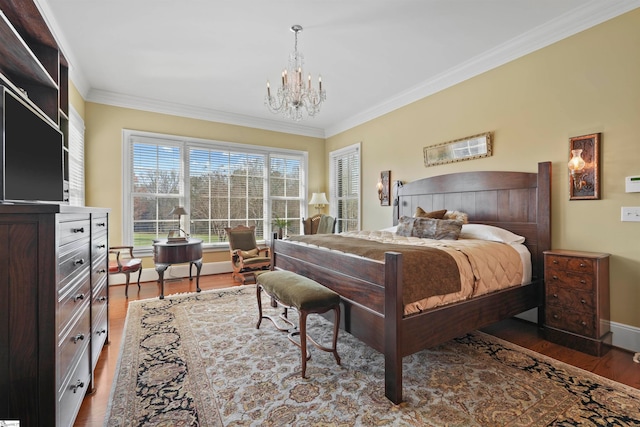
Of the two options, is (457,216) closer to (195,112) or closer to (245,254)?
(245,254)

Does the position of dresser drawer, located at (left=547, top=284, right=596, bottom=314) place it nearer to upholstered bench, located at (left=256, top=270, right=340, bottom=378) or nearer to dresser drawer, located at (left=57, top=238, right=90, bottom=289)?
upholstered bench, located at (left=256, top=270, right=340, bottom=378)

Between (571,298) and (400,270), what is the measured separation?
6.02 ft

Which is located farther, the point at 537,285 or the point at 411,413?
the point at 537,285

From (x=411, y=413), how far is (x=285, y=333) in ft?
4.43

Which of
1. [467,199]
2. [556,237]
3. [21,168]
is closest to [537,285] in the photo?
[556,237]

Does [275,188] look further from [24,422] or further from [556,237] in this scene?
[24,422]

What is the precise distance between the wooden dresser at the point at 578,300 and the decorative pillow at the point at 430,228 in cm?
80

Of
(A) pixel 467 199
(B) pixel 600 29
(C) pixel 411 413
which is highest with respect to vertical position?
(B) pixel 600 29

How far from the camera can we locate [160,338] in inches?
103

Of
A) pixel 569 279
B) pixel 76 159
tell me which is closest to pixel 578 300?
pixel 569 279

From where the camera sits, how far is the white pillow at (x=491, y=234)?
296 centimetres

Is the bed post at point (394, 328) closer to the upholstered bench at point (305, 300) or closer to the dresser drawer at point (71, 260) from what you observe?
the upholstered bench at point (305, 300)

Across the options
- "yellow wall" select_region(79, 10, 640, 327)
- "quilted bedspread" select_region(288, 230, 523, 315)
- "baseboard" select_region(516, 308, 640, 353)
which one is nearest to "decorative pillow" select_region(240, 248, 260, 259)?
"yellow wall" select_region(79, 10, 640, 327)

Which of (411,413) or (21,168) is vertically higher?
(21,168)
